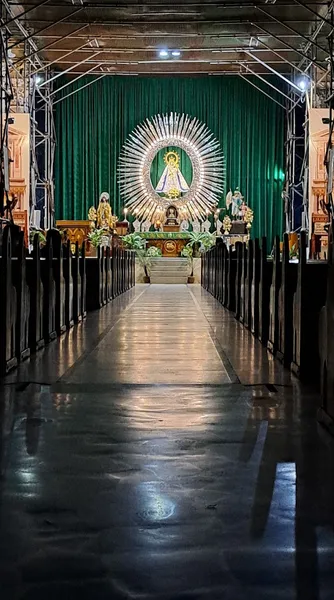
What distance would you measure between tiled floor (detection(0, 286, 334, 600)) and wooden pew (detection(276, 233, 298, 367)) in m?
0.41

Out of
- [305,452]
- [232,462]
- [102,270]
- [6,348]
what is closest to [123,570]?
[232,462]

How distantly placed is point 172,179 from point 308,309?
17757 millimetres

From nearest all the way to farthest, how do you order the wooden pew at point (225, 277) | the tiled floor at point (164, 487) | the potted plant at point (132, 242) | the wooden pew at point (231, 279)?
1. the tiled floor at point (164, 487)
2. the wooden pew at point (231, 279)
3. the wooden pew at point (225, 277)
4. the potted plant at point (132, 242)

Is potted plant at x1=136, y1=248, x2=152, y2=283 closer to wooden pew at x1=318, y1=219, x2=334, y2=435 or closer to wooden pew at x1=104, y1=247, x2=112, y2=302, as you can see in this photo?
wooden pew at x1=104, y1=247, x2=112, y2=302

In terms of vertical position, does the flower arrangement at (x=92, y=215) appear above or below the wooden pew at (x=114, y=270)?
above

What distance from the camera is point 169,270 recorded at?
1688 centimetres

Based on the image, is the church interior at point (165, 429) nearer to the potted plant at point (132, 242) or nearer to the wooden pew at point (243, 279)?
the wooden pew at point (243, 279)

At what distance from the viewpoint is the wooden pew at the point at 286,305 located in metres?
3.61

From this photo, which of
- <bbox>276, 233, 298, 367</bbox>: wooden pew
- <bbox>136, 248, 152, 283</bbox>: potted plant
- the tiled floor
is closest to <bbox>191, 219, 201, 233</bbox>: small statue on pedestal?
<bbox>136, 248, 152, 283</bbox>: potted plant

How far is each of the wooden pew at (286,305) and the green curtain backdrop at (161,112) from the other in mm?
16734

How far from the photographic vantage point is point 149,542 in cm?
126

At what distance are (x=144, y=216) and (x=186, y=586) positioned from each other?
19897 mm

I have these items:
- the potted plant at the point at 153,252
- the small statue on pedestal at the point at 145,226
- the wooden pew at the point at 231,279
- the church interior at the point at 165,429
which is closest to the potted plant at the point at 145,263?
the potted plant at the point at 153,252

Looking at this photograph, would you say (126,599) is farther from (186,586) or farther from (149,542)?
(149,542)
